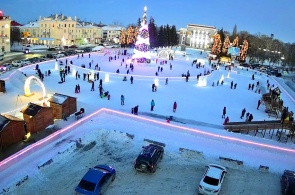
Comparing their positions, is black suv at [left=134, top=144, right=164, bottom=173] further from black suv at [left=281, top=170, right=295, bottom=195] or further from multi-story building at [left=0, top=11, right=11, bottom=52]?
multi-story building at [left=0, top=11, right=11, bottom=52]

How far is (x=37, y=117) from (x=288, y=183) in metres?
12.8

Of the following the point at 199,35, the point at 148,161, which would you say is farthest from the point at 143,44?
the point at 199,35

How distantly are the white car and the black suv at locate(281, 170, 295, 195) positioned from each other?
2.61 m

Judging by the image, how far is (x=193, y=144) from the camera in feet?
53.2

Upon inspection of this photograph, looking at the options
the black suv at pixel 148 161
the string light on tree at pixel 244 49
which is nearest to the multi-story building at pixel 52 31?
the string light on tree at pixel 244 49

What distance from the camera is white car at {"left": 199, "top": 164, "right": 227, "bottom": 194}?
37.7 ft

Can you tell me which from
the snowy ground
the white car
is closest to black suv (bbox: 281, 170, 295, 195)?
the snowy ground

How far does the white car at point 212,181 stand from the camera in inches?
453

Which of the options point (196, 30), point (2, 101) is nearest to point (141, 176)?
point (2, 101)

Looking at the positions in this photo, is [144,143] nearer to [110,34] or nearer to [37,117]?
[37,117]

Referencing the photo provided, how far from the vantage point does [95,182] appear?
1098 centimetres

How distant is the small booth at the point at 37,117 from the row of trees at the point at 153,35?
6100 cm

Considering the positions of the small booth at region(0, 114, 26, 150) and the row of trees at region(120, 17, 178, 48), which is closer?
the small booth at region(0, 114, 26, 150)

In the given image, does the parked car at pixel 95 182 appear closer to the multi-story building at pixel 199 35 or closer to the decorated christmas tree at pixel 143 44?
the decorated christmas tree at pixel 143 44
